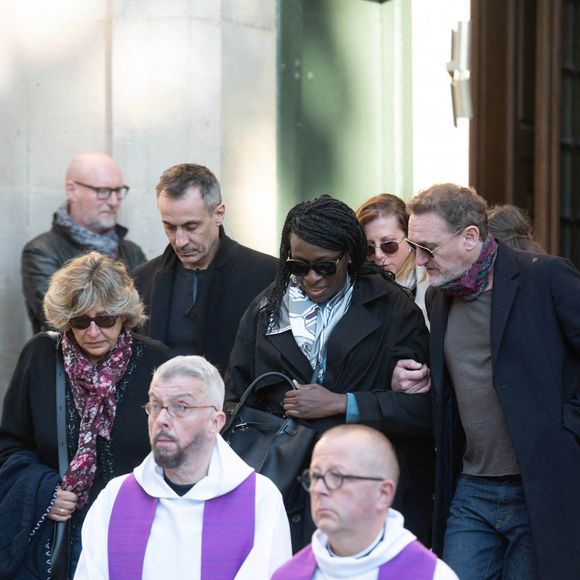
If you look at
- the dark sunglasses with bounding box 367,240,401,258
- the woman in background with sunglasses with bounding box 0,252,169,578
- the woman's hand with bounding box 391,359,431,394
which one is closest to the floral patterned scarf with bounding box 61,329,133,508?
the woman in background with sunglasses with bounding box 0,252,169,578

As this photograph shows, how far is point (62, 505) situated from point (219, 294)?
144 cm

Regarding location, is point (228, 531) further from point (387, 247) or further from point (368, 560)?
point (387, 247)

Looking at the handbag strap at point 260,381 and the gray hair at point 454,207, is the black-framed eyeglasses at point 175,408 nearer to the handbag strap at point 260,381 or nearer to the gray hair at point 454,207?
the handbag strap at point 260,381

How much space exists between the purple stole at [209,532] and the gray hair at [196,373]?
0.32 m

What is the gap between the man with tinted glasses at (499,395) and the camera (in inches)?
205

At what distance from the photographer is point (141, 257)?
8.31m

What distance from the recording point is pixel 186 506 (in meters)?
5.12

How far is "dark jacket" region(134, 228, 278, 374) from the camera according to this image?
6738 mm

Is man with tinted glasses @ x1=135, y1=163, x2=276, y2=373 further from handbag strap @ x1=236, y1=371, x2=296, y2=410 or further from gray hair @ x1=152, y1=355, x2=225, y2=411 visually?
gray hair @ x1=152, y1=355, x2=225, y2=411

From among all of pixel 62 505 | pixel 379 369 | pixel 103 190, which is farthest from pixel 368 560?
pixel 103 190

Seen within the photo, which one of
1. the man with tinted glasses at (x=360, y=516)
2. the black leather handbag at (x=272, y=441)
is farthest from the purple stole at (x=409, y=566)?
the black leather handbag at (x=272, y=441)

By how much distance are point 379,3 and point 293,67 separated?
945 mm

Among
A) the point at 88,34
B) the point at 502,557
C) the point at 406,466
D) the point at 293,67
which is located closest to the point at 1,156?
the point at 88,34

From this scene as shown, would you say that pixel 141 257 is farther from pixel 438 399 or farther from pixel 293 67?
pixel 438 399
